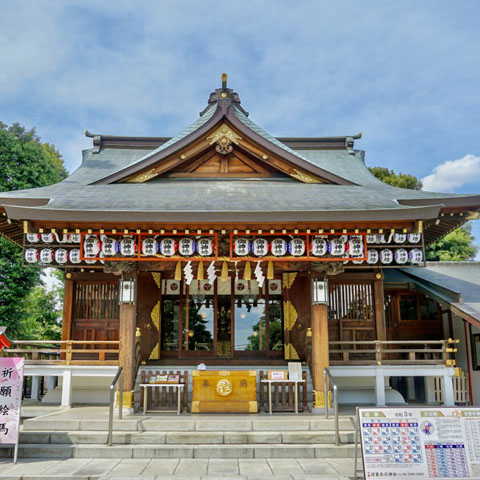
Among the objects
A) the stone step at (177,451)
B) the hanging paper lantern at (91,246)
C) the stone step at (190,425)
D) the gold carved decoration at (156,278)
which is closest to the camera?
the stone step at (177,451)

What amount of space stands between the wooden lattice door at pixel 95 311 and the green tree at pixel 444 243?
20375mm

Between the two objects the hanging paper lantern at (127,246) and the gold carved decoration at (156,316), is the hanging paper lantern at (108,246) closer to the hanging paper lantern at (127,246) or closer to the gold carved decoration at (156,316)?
the hanging paper lantern at (127,246)

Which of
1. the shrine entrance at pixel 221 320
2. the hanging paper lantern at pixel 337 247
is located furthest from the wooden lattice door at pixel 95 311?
the hanging paper lantern at pixel 337 247

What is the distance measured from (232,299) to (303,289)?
225 centimetres

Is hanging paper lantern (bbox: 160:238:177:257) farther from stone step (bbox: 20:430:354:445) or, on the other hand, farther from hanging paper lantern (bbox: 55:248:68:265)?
stone step (bbox: 20:430:354:445)

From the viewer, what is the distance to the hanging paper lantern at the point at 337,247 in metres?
11.6

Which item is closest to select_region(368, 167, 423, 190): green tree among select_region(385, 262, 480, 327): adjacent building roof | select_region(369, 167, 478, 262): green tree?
select_region(369, 167, 478, 262): green tree

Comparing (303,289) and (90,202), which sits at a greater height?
(90,202)

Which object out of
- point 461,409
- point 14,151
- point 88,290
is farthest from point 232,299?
point 14,151

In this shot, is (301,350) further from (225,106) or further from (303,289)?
(225,106)

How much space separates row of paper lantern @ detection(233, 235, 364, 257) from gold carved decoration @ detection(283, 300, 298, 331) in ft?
11.7

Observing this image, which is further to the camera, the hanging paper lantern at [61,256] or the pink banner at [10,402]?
the hanging paper lantern at [61,256]

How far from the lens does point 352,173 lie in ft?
59.4

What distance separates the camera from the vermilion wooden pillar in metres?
11.5
